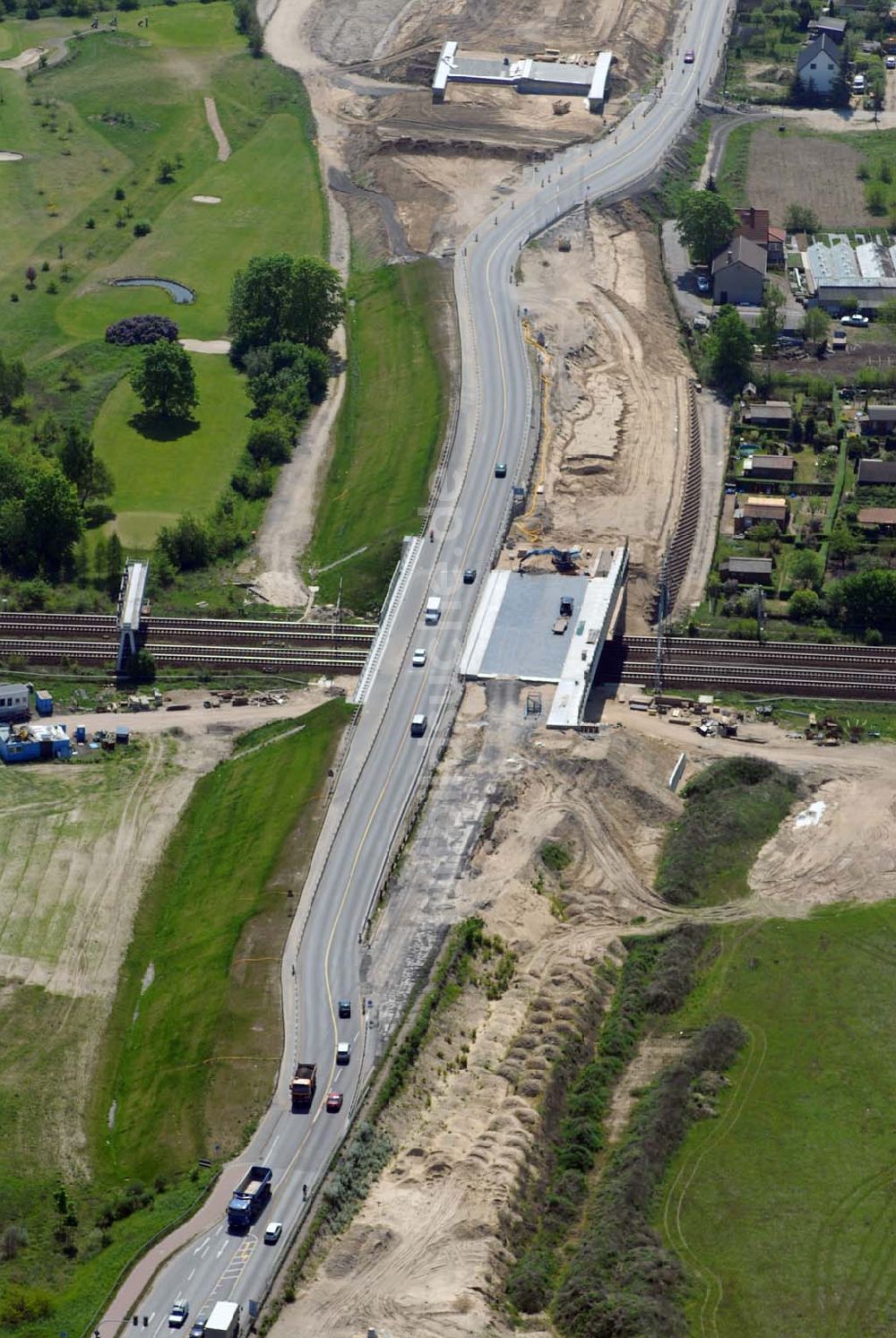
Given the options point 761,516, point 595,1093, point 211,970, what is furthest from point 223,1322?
point 761,516

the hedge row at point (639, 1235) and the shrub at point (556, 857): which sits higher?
the hedge row at point (639, 1235)

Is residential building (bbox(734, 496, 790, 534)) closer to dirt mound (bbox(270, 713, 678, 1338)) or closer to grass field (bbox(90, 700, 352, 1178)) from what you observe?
dirt mound (bbox(270, 713, 678, 1338))

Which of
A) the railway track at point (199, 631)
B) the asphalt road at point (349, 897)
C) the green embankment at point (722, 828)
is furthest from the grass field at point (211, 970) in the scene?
the green embankment at point (722, 828)

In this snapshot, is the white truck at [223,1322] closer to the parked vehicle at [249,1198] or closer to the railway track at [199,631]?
the parked vehicle at [249,1198]

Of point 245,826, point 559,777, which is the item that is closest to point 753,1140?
point 559,777

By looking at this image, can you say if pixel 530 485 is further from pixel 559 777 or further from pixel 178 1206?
pixel 178 1206

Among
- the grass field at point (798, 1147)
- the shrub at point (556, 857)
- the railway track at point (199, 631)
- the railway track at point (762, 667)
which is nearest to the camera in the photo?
the grass field at point (798, 1147)
